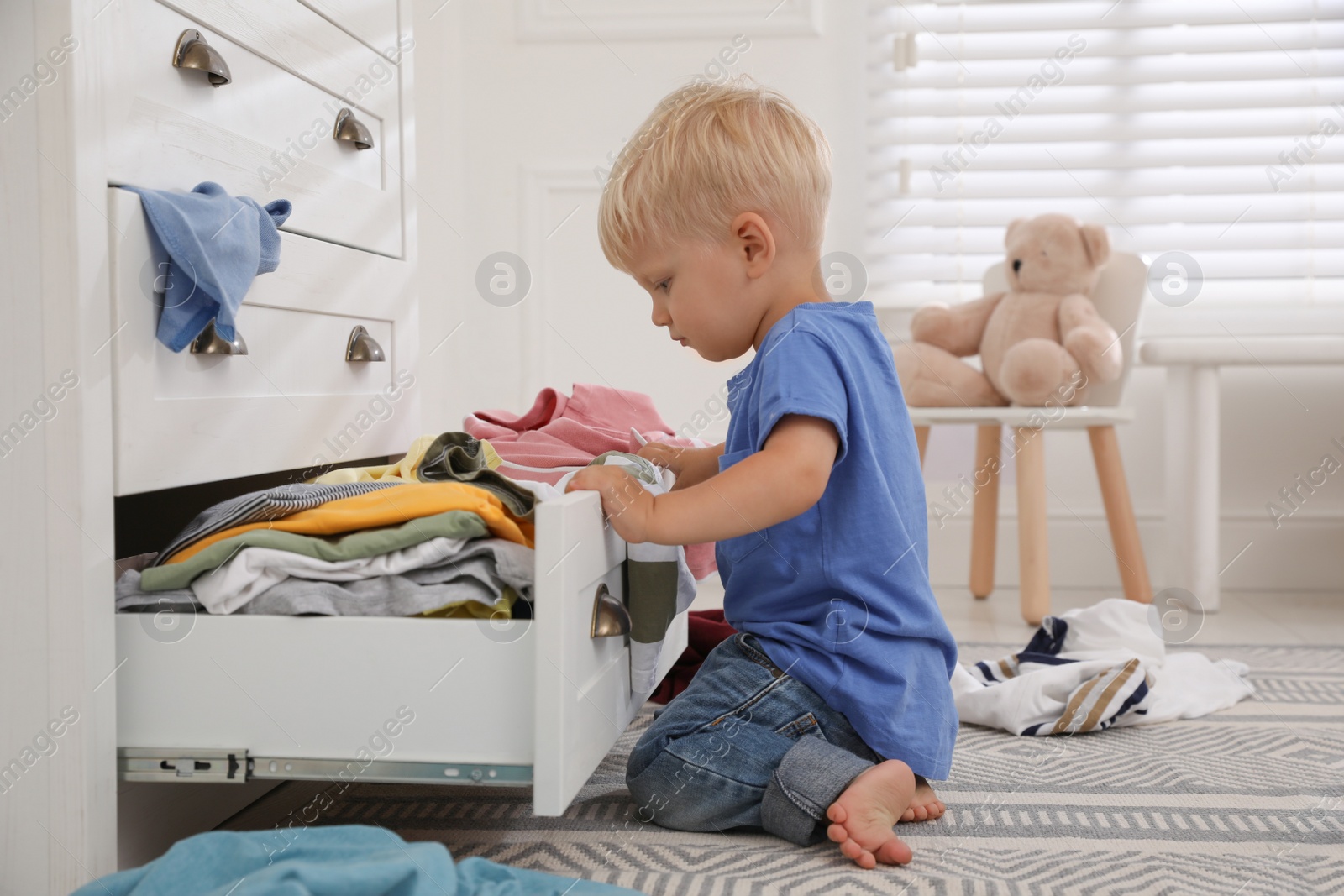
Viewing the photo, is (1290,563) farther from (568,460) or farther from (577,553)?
(577,553)

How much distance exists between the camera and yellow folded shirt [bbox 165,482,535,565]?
2.35ft

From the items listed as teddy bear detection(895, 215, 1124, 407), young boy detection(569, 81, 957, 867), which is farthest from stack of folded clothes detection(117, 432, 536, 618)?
teddy bear detection(895, 215, 1124, 407)

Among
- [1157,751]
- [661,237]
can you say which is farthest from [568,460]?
[1157,751]

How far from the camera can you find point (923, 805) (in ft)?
2.88

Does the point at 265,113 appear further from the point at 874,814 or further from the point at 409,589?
the point at 874,814

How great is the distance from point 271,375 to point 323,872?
0.48 metres

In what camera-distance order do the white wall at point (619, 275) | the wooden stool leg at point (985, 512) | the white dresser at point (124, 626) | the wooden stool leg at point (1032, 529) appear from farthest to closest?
the white wall at point (619, 275) → the wooden stool leg at point (985, 512) → the wooden stool leg at point (1032, 529) → the white dresser at point (124, 626)

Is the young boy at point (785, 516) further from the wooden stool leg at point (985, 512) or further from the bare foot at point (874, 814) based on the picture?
the wooden stool leg at point (985, 512)

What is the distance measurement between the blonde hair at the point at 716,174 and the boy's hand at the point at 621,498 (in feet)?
0.72

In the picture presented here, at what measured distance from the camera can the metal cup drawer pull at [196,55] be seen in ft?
2.64

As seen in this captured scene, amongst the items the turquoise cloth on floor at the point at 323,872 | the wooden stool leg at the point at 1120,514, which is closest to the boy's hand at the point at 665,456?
the turquoise cloth on floor at the point at 323,872

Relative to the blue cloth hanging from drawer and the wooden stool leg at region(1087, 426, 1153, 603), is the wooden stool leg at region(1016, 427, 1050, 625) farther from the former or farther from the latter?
the blue cloth hanging from drawer

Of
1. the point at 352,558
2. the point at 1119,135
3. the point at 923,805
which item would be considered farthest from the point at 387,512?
the point at 1119,135

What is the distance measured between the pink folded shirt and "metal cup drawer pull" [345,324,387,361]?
117 mm
